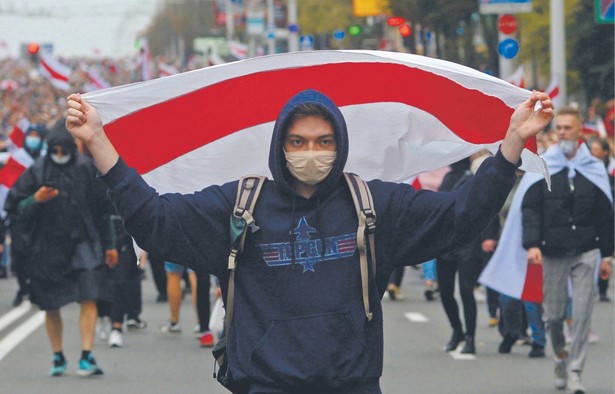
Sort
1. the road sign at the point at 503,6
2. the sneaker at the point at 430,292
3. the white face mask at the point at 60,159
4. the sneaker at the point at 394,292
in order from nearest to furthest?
1. the white face mask at the point at 60,159
2. the sneaker at the point at 394,292
3. the sneaker at the point at 430,292
4. the road sign at the point at 503,6

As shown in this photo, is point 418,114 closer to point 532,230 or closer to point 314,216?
→ point 314,216

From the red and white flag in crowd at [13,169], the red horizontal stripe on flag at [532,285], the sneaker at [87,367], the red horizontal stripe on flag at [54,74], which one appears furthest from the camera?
the red horizontal stripe on flag at [54,74]

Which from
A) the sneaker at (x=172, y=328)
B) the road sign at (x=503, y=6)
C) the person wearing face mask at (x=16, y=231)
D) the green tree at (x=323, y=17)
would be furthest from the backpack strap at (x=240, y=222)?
the green tree at (x=323, y=17)

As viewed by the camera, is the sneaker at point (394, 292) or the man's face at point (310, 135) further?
the sneaker at point (394, 292)

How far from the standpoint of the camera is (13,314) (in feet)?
58.3

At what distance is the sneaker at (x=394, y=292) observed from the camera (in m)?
18.6

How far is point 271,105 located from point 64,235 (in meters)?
5.97

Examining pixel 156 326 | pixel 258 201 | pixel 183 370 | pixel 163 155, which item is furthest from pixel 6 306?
pixel 258 201

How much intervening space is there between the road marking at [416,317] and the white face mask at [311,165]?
36.9ft

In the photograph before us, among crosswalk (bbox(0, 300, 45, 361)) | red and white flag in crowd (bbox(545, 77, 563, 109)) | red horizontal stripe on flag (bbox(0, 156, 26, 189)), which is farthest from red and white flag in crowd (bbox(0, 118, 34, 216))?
red and white flag in crowd (bbox(545, 77, 563, 109))

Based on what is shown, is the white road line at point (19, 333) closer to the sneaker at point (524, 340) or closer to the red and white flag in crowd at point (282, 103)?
the sneaker at point (524, 340)

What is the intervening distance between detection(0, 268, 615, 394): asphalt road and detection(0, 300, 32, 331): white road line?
0.02m

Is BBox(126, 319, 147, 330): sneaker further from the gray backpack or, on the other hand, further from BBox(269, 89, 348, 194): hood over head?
BBox(269, 89, 348, 194): hood over head

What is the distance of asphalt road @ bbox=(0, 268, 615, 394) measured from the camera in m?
11.3
